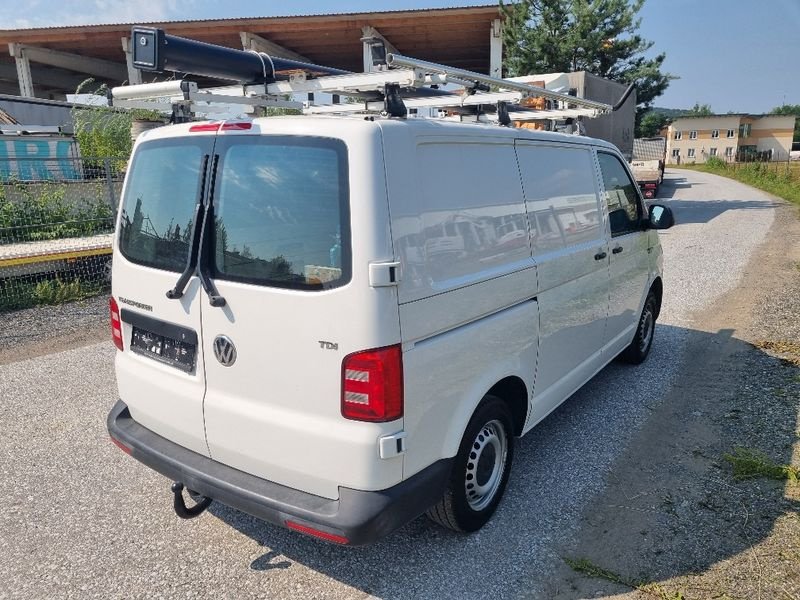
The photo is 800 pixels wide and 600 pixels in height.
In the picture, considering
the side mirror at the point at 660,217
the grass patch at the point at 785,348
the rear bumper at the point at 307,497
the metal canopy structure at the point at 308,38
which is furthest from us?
the metal canopy structure at the point at 308,38

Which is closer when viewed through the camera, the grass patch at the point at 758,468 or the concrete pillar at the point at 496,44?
the grass patch at the point at 758,468

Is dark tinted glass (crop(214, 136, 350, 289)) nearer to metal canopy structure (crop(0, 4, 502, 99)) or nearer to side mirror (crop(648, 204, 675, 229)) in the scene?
side mirror (crop(648, 204, 675, 229))

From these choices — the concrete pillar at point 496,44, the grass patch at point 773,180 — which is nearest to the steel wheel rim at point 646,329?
the concrete pillar at point 496,44

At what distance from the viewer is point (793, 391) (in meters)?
4.84

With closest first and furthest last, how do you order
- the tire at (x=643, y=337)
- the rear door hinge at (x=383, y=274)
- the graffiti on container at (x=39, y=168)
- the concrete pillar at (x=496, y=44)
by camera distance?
the rear door hinge at (x=383, y=274) < the tire at (x=643, y=337) < the graffiti on container at (x=39, y=168) < the concrete pillar at (x=496, y=44)

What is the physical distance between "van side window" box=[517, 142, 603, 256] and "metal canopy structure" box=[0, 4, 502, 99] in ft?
51.7

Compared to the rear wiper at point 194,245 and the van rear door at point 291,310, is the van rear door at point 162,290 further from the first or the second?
the van rear door at point 291,310

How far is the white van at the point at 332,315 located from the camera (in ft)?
7.51

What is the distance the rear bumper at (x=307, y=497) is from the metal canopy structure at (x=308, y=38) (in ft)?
57.4

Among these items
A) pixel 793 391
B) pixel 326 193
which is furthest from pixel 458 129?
pixel 793 391

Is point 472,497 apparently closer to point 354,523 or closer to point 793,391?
point 354,523

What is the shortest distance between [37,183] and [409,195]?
25.8ft

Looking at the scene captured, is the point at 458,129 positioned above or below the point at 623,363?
above

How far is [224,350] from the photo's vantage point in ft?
8.40
